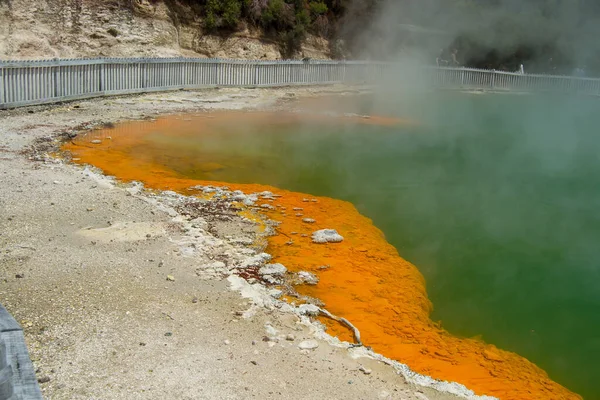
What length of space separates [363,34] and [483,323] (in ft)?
73.7

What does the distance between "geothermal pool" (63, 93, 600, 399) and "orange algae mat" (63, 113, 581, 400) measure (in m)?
0.21

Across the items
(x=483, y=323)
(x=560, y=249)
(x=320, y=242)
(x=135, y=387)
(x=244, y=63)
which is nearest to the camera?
(x=135, y=387)

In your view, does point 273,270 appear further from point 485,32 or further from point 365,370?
point 485,32

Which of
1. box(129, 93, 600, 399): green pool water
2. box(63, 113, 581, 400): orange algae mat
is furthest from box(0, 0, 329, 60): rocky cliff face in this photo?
box(63, 113, 581, 400): orange algae mat

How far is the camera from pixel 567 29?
26.6 meters

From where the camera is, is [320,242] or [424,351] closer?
[424,351]

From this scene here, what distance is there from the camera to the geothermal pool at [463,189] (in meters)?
5.93

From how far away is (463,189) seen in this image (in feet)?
33.9

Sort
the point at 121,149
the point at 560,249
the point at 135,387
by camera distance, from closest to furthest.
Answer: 1. the point at 135,387
2. the point at 560,249
3. the point at 121,149

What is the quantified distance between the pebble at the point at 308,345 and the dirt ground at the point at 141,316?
1.4 inches

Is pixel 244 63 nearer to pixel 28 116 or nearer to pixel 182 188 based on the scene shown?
pixel 28 116

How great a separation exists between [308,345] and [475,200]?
19.6 ft

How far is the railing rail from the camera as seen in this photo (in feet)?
41.4

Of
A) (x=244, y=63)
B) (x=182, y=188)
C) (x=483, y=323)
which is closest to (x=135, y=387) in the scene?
(x=483, y=323)
